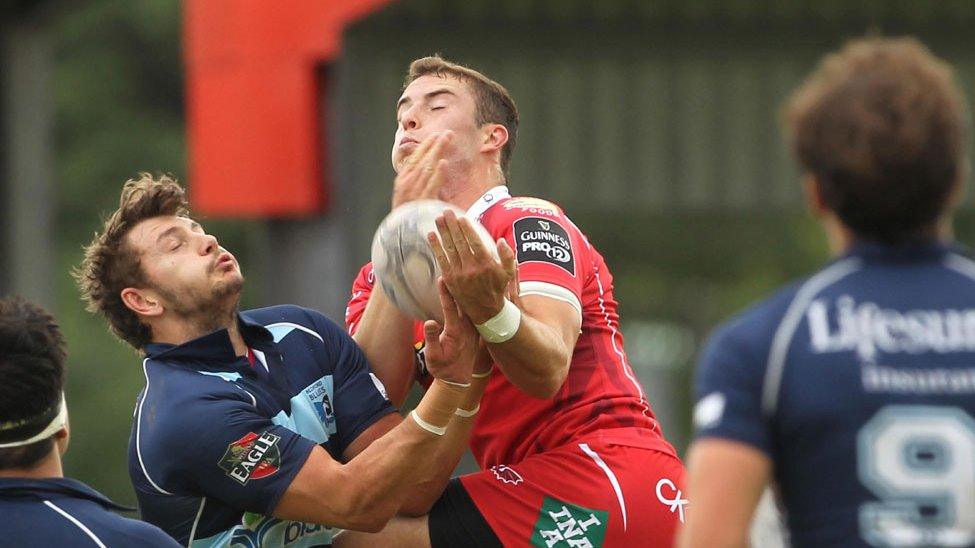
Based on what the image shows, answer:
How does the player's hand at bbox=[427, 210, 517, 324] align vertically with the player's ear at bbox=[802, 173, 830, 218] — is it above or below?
below

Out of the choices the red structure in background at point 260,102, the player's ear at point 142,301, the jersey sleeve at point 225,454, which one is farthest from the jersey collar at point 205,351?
the red structure in background at point 260,102

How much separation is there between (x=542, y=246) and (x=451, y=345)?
556 millimetres

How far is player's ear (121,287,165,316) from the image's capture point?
5.38m

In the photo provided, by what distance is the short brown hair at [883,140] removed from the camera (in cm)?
338

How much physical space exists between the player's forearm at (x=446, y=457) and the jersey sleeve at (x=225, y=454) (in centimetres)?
42

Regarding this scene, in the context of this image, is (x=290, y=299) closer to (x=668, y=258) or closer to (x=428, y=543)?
(x=428, y=543)

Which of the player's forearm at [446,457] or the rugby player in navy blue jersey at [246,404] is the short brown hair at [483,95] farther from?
the player's forearm at [446,457]

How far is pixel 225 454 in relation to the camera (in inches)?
193

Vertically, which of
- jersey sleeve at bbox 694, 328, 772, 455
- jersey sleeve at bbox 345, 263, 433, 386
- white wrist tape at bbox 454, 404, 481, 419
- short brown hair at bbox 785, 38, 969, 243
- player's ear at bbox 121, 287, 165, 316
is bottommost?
white wrist tape at bbox 454, 404, 481, 419

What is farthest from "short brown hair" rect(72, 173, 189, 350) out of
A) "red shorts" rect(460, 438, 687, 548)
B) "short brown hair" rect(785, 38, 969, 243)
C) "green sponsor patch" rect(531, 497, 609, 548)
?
"short brown hair" rect(785, 38, 969, 243)

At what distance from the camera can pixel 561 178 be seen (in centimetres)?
1443

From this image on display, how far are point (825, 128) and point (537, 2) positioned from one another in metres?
10.7

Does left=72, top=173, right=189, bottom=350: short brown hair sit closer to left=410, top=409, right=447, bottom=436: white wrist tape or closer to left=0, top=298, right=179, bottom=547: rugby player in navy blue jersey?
left=0, top=298, right=179, bottom=547: rugby player in navy blue jersey

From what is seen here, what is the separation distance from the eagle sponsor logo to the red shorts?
2.14ft
